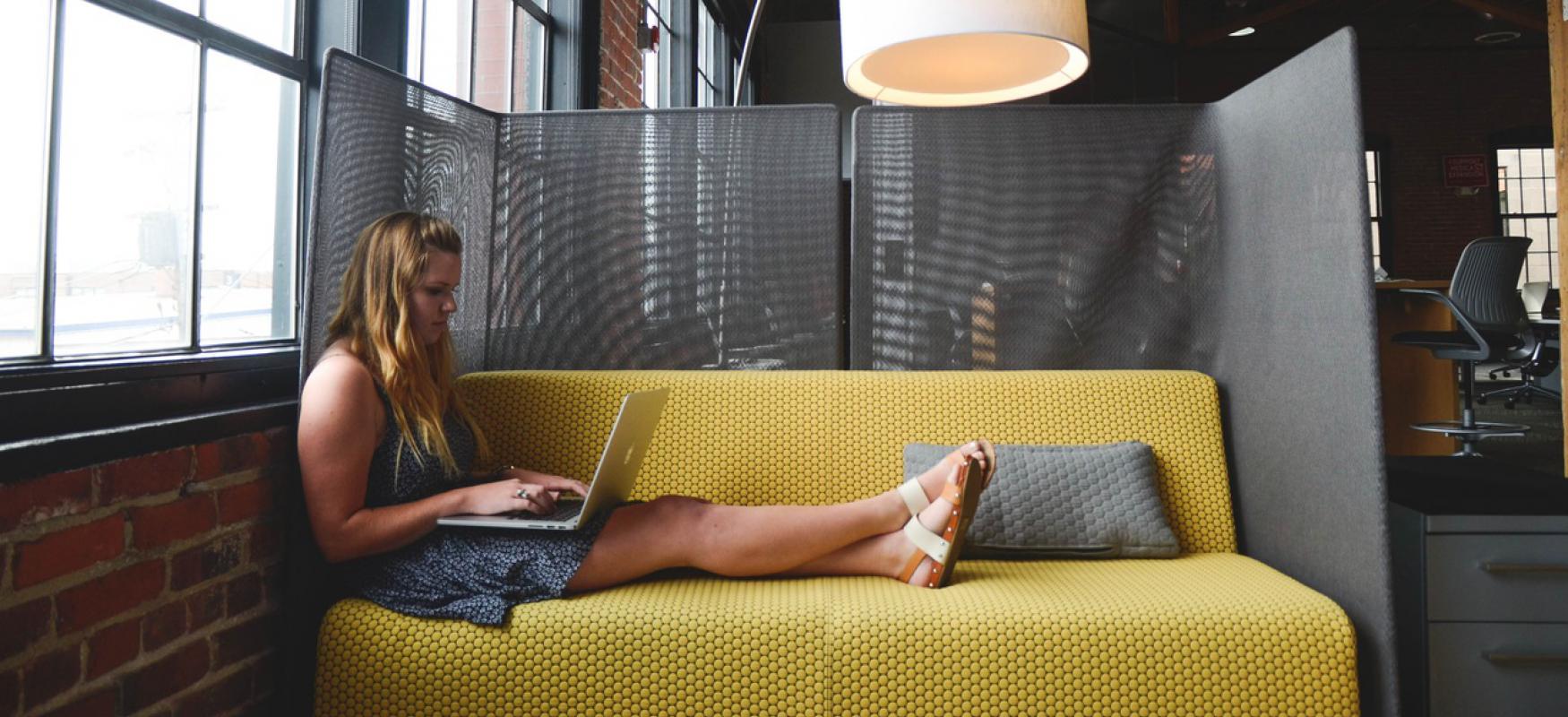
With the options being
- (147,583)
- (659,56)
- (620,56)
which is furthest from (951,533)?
(659,56)

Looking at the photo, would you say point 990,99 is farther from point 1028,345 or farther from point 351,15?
point 351,15

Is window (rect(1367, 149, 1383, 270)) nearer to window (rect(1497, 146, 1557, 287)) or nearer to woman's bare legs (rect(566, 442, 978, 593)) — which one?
window (rect(1497, 146, 1557, 287))

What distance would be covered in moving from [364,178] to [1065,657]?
1626 millimetres

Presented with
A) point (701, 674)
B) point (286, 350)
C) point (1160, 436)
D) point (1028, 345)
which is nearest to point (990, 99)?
point (1028, 345)

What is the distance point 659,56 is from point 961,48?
3.57m

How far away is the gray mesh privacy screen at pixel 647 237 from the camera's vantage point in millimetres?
2309

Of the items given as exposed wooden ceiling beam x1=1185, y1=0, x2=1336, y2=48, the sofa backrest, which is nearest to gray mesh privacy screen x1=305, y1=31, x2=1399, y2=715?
the sofa backrest

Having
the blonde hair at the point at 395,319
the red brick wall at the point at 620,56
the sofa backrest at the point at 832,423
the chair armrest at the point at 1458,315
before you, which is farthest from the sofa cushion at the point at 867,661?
the chair armrest at the point at 1458,315

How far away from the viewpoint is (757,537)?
1775 millimetres

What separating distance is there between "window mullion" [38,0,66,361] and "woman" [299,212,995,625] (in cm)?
38

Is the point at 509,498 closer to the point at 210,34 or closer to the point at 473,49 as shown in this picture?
the point at 210,34

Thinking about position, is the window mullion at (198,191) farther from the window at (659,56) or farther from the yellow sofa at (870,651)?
the window at (659,56)

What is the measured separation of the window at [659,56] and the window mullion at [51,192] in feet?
10.0

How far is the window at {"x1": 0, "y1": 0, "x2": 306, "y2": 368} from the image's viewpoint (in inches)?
53.7
